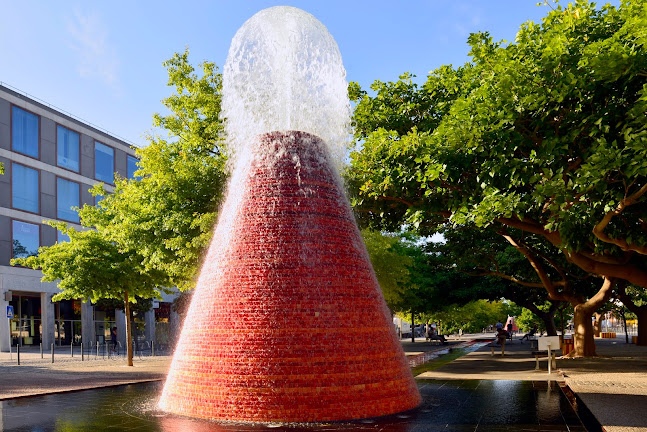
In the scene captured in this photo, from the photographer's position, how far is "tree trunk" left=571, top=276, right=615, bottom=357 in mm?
22297

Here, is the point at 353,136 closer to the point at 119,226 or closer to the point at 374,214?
the point at 374,214

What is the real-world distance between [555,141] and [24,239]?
37418 millimetres

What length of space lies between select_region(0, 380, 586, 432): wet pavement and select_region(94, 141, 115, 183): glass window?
37137 mm

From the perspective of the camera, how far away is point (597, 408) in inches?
382

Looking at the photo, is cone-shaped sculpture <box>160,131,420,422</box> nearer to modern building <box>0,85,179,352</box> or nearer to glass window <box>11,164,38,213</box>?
modern building <box>0,85,179,352</box>

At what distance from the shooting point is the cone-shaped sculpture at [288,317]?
8516 millimetres

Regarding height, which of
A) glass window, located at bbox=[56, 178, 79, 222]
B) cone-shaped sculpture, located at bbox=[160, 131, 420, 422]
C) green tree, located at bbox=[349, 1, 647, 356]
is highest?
glass window, located at bbox=[56, 178, 79, 222]

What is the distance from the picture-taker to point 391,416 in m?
8.84

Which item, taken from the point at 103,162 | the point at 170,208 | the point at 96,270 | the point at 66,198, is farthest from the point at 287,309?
the point at 103,162

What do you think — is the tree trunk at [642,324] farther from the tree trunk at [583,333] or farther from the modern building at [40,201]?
the modern building at [40,201]

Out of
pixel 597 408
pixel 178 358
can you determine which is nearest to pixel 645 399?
pixel 597 408

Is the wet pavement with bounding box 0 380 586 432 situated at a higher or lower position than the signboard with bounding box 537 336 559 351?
lower

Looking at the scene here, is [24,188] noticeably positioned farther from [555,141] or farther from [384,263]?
[555,141]

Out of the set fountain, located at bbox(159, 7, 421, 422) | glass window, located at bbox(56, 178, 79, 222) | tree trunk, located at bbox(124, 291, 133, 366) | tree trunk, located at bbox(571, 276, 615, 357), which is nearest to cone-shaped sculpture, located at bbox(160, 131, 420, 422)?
fountain, located at bbox(159, 7, 421, 422)
